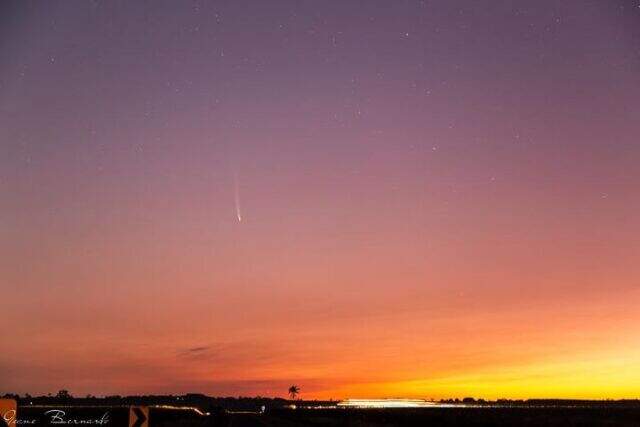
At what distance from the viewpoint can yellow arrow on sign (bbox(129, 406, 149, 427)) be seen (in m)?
11.9

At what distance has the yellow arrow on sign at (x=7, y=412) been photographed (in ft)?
24.5

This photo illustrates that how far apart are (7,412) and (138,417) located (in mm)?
4719

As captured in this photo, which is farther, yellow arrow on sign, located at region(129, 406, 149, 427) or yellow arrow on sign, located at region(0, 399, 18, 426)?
yellow arrow on sign, located at region(129, 406, 149, 427)

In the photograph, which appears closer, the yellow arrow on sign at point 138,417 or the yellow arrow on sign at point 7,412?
the yellow arrow on sign at point 7,412

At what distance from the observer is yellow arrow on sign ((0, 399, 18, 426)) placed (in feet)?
24.5

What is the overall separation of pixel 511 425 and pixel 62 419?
→ 77801mm

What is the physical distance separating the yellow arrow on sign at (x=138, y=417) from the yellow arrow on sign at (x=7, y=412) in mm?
4342

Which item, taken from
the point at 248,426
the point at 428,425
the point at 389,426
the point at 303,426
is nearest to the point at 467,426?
the point at 428,425

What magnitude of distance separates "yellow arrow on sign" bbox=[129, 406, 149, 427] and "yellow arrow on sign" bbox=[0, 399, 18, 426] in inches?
171

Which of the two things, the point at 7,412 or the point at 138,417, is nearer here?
the point at 7,412

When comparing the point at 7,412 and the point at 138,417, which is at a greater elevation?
the point at 7,412

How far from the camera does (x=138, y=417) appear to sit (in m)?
12.1

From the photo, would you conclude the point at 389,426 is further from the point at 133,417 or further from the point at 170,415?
the point at 133,417

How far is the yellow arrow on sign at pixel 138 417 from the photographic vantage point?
11.9 meters
